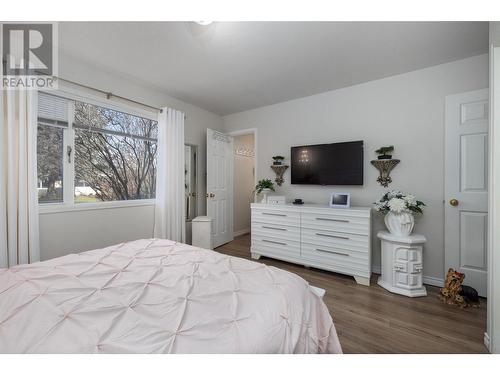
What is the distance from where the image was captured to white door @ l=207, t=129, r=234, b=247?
12.3 feet

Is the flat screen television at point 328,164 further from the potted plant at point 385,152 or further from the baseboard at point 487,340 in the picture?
the baseboard at point 487,340

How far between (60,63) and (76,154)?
93cm

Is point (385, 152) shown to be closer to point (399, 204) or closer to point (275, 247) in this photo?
point (399, 204)

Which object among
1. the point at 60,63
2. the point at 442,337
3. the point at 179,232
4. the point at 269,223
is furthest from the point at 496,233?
the point at 60,63

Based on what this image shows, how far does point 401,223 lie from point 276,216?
4.84ft

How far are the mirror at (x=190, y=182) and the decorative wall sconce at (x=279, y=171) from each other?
4.72 feet

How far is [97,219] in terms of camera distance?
249 centimetres

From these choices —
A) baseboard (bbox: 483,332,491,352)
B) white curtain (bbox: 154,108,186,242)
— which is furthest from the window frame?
baseboard (bbox: 483,332,491,352)

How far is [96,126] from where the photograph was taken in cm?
254

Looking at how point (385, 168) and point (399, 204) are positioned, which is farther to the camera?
point (385, 168)

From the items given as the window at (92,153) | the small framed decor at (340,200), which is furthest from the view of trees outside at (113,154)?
the small framed decor at (340,200)

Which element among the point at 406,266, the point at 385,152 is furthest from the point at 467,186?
the point at 406,266

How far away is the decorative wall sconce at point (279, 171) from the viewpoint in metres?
3.48

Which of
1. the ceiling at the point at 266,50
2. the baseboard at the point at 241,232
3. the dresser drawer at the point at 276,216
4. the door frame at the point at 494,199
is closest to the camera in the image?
the door frame at the point at 494,199
